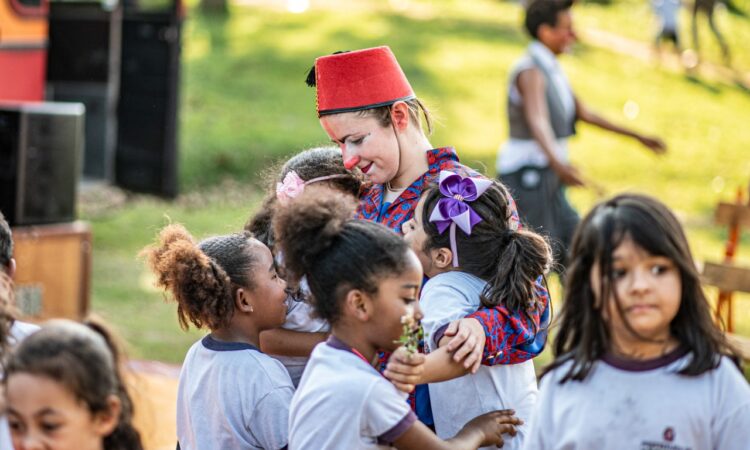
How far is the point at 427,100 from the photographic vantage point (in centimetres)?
1562

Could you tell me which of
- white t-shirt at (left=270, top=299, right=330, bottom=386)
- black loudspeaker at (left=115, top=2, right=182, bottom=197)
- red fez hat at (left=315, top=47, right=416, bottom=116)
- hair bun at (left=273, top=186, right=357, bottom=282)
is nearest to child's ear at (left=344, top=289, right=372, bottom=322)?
hair bun at (left=273, top=186, right=357, bottom=282)

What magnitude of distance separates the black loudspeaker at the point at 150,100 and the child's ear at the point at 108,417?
7025mm

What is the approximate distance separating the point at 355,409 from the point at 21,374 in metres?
0.65

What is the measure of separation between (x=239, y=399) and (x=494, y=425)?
0.61 metres

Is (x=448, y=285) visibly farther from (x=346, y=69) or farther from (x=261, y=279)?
(x=346, y=69)

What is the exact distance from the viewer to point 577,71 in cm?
1798

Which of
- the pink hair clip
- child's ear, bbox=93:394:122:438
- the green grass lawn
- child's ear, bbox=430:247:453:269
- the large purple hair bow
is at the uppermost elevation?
the large purple hair bow

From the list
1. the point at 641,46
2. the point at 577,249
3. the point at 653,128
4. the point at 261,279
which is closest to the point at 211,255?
the point at 261,279

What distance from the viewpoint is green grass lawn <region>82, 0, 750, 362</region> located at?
11.4 meters

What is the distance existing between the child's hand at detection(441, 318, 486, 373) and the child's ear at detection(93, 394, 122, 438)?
75 cm

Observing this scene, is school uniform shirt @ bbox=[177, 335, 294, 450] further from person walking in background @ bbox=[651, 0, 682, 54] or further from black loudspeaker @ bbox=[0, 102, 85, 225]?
person walking in background @ bbox=[651, 0, 682, 54]

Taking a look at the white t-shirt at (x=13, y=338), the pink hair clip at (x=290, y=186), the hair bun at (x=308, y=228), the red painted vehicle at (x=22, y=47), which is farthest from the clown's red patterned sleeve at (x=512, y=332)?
the red painted vehicle at (x=22, y=47)

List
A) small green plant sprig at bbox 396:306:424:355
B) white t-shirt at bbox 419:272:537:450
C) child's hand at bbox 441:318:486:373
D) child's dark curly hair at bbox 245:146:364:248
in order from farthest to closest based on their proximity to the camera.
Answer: child's dark curly hair at bbox 245:146:364:248, white t-shirt at bbox 419:272:537:450, child's hand at bbox 441:318:486:373, small green plant sprig at bbox 396:306:424:355

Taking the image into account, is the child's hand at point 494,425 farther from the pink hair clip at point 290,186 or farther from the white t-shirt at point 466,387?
the pink hair clip at point 290,186
